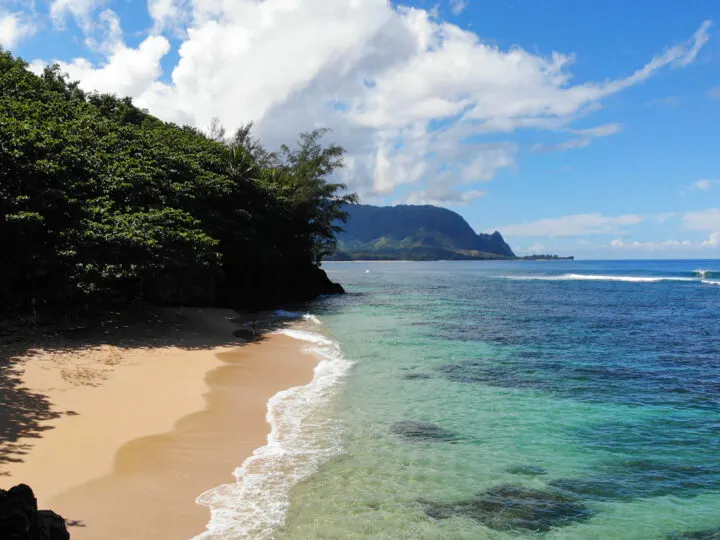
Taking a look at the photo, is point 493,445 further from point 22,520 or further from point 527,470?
point 22,520

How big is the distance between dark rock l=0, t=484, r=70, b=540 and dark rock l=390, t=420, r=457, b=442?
21.5 feet

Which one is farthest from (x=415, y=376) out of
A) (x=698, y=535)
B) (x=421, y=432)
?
(x=698, y=535)

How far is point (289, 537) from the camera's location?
19.9ft

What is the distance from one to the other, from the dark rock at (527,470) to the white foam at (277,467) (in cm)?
308

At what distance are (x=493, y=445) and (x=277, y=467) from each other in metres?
4.23

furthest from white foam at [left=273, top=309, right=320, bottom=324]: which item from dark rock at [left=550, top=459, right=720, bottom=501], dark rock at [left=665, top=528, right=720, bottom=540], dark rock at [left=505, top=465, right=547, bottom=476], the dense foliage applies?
dark rock at [left=665, top=528, right=720, bottom=540]

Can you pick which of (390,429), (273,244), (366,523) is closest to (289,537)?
(366,523)

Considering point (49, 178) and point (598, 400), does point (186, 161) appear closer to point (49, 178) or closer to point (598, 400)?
point (49, 178)

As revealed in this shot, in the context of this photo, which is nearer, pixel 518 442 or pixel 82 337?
pixel 518 442

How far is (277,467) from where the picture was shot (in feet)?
26.5

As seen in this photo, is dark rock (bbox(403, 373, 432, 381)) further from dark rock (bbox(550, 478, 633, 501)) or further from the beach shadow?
the beach shadow

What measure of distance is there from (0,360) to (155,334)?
6335 mm

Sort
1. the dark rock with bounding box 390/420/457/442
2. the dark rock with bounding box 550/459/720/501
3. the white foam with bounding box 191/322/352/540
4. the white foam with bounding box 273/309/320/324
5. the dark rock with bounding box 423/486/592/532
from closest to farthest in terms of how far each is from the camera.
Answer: the white foam with bounding box 191/322/352/540
the dark rock with bounding box 423/486/592/532
the dark rock with bounding box 550/459/720/501
the dark rock with bounding box 390/420/457/442
the white foam with bounding box 273/309/320/324

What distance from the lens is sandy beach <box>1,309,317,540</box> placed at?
21.1ft
